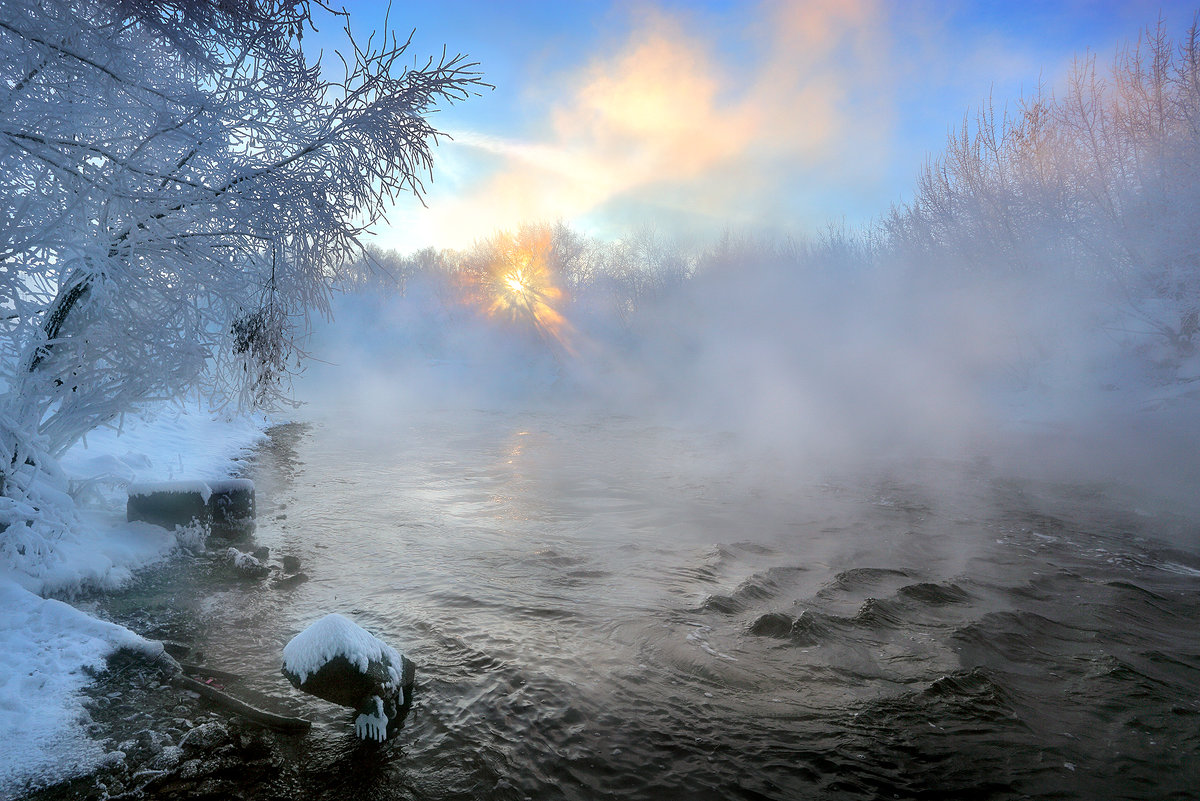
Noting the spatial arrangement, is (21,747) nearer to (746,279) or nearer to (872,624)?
(872,624)

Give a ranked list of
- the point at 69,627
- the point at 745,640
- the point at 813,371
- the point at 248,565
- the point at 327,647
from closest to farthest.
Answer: the point at 327,647
the point at 69,627
the point at 745,640
the point at 248,565
the point at 813,371

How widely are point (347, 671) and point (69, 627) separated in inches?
96.1

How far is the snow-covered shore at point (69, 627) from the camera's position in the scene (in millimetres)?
3553

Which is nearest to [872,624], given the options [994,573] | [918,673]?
[918,673]

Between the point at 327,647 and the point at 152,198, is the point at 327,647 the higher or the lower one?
the lower one

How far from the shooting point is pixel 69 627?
4680 millimetres

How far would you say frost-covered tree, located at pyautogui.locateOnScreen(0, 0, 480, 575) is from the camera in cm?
474

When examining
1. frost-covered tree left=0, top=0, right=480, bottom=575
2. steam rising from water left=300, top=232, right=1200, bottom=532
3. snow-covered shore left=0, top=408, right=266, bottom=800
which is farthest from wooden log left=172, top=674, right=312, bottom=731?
steam rising from water left=300, top=232, right=1200, bottom=532

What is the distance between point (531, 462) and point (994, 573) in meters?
11.5

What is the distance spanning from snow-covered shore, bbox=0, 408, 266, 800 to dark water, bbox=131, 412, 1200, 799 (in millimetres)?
968

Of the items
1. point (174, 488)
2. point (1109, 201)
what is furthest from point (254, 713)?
point (1109, 201)

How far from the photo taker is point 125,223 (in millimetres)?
5285

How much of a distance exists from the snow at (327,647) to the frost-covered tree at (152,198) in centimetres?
332

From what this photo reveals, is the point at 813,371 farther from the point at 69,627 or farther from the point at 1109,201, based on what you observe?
the point at 69,627
